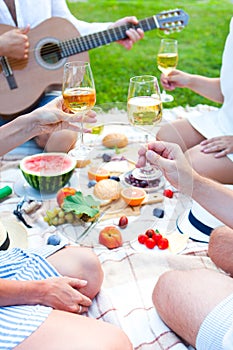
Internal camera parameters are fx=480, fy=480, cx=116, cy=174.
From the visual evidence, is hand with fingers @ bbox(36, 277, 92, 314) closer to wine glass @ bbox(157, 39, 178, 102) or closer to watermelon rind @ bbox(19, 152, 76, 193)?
watermelon rind @ bbox(19, 152, 76, 193)

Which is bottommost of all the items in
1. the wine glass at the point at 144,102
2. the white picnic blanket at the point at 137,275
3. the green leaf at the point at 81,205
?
the white picnic blanket at the point at 137,275

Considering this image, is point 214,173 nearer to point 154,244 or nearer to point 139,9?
point 154,244

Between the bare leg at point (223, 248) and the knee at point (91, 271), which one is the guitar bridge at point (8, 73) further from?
the bare leg at point (223, 248)

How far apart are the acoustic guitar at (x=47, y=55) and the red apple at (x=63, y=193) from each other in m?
1.18

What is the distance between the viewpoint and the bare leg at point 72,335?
132cm

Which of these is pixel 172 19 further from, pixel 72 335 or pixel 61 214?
pixel 72 335

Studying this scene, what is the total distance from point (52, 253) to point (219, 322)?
27.1 inches

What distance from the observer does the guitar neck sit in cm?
322

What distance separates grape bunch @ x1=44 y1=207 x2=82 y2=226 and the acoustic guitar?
1425 mm

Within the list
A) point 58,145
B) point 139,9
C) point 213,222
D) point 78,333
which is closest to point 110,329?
point 78,333

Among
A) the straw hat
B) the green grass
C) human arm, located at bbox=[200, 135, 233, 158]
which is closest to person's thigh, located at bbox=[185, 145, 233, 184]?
human arm, located at bbox=[200, 135, 233, 158]

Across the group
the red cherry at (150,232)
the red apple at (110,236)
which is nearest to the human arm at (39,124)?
the red apple at (110,236)

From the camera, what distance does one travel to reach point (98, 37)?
128 inches

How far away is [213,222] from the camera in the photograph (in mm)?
2322
